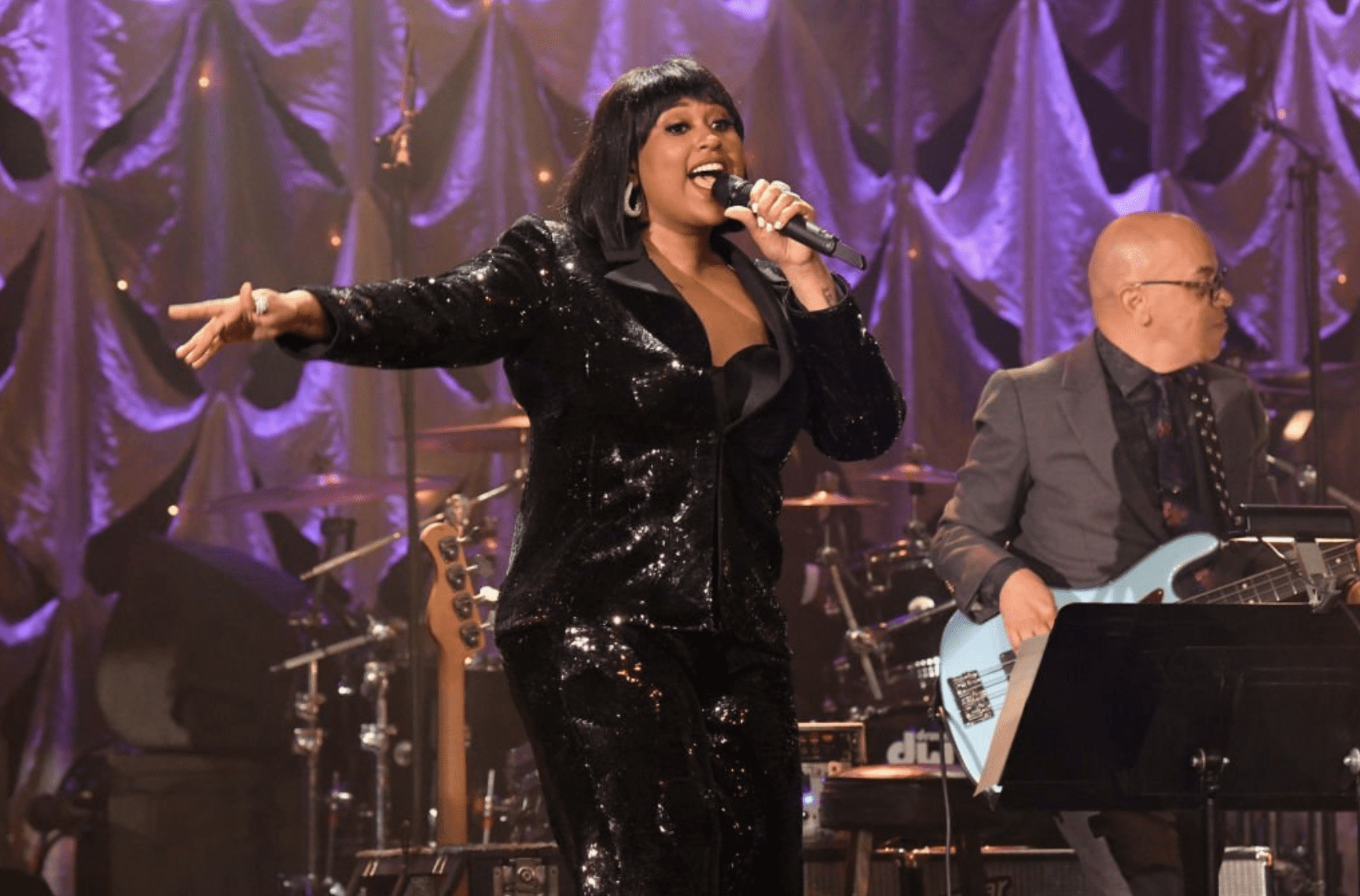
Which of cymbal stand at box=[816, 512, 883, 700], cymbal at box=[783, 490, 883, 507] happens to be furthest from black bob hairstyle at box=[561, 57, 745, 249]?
cymbal stand at box=[816, 512, 883, 700]

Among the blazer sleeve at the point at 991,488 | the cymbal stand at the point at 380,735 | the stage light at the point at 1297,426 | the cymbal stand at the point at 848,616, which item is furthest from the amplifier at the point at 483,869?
the stage light at the point at 1297,426

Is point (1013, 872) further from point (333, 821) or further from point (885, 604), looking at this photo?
point (333, 821)

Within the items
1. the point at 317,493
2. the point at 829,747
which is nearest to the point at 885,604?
the point at 829,747

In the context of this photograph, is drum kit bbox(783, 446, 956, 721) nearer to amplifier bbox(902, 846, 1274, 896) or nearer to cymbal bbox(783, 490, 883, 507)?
cymbal bbox(783, 490, 883, 507)

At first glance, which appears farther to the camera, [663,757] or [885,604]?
[885,604]

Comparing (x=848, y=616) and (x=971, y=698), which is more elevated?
(x=848, y=616)

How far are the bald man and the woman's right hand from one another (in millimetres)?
2010

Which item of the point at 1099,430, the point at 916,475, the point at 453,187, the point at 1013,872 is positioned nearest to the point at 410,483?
the point at 453,187

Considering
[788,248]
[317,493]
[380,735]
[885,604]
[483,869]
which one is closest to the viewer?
[788,248]

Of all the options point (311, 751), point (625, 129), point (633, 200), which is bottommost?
point (311, 751)

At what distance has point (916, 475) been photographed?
694cm

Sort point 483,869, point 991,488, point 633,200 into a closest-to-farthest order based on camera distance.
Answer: point 633,200
point 991,488
point 483,869

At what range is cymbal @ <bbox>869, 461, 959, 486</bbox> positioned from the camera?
6.94 meters

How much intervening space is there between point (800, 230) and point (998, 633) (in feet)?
5.64
